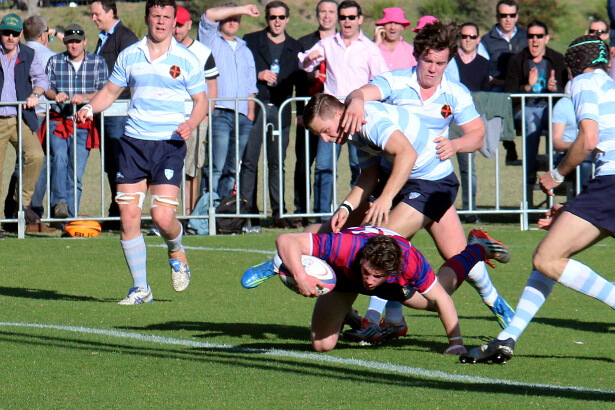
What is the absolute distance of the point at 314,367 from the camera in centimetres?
605

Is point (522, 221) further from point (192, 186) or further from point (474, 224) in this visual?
point (192, 186)

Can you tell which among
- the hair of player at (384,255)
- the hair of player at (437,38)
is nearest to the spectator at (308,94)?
the hair of player at (437,38)

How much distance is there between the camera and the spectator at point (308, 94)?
13188 mm

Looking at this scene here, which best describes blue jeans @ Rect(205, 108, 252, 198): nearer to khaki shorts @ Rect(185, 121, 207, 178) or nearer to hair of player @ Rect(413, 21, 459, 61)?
khaki shorts @ Rect(185, 121, 207, 178)

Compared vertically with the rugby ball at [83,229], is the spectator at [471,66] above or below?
above

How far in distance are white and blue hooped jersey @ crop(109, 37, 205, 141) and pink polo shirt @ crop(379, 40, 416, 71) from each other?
5.32m

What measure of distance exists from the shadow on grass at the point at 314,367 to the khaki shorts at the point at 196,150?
606cm

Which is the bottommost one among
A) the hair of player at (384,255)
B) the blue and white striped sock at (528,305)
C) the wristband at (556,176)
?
the blue and white striped sock at (528,305)

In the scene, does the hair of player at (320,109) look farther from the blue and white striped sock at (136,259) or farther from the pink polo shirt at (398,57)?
the pink polo shirt at (398,57)

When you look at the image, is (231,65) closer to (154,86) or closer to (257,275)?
(154,86)

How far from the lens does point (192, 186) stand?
1316 cm

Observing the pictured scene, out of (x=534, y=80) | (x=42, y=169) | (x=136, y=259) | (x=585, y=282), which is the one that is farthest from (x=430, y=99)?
(x=534, y=80)

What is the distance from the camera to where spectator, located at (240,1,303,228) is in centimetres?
1327

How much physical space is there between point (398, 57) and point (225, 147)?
2.48m
